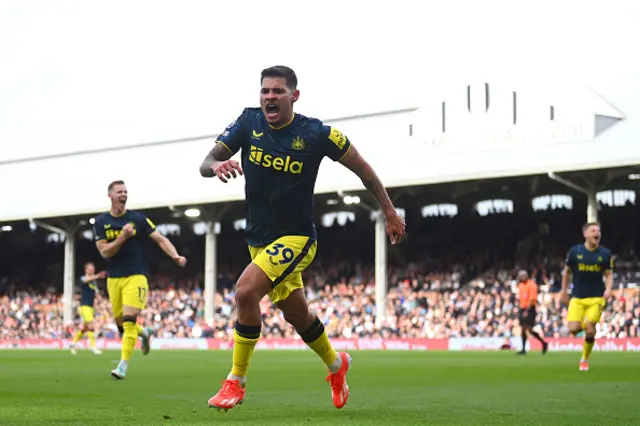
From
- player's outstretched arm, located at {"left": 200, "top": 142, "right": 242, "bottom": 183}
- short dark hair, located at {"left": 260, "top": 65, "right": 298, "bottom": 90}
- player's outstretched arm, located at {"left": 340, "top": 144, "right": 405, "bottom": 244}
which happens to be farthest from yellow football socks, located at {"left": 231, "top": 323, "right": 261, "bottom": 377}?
short dark hair, located at {"left": 260, "top": 65, "right": 298, "bottom": 90}

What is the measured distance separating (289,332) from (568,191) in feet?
37.9

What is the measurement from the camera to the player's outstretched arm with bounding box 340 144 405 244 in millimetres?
8492

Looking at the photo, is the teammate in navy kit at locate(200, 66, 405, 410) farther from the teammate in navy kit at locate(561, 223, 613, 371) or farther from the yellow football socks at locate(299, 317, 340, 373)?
the teammate in navy kit at locate(561, 223, 613, 371)

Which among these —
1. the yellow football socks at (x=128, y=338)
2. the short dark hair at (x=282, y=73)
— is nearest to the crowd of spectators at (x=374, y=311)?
the yellow football socks at (x=128, y=338)

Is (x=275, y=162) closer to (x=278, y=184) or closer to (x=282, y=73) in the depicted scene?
(x=278, y=184)

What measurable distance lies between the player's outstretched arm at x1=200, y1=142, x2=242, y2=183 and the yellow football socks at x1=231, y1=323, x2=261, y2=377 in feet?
3.80

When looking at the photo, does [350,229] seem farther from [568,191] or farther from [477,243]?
[568,191]

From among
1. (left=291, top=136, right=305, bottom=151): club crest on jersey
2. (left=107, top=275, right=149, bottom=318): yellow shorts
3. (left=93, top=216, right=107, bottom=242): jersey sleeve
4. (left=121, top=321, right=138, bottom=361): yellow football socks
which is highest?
(left=291, top=136, right=305, bottom=151): club crest on jersey

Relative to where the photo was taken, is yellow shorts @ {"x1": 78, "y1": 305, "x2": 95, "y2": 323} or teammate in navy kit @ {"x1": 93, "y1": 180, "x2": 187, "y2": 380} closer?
teammate in navy kit @ {"x1": 93, "y1": 180, "x2": 187, "y2": 380}

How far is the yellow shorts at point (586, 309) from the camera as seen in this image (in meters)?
17.0

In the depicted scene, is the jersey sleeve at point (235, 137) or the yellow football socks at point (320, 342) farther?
the yellow football socks at point (320, 342)

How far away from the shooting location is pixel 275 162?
27.9ft

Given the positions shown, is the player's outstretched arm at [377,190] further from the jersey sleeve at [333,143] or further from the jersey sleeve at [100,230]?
the jersey sleeve at [100,230]

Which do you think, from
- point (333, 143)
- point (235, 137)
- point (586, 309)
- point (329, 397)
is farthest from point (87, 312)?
point (333, 143)
